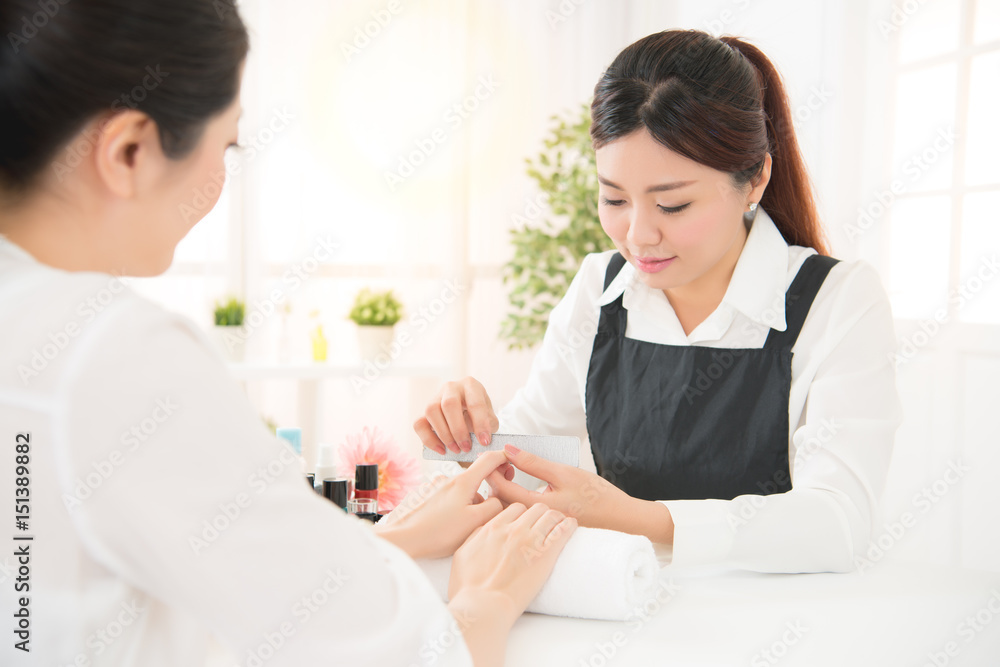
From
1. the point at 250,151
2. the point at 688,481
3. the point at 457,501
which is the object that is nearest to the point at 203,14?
the point at 457,501

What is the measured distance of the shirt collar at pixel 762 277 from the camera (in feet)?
4.27

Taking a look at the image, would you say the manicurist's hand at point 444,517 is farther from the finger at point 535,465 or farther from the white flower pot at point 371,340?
the white flower pot at point 371,340

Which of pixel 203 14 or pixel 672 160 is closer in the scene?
pixel 203 14

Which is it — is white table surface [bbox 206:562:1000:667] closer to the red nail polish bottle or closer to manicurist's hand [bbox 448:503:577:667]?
manicurist's hand [bbox 448:503:577:667]

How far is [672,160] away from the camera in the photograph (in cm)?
122

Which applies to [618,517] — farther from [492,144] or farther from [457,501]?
[492,144]

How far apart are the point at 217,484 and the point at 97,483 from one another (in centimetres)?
7

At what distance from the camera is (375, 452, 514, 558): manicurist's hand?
0.86m
